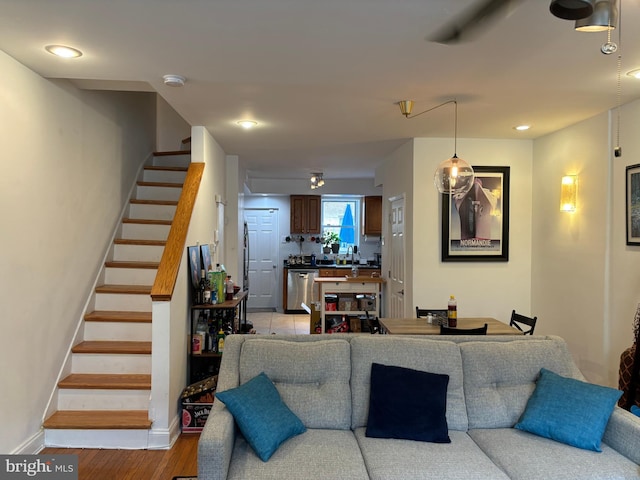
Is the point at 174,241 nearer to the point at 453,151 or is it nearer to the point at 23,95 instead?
the point at 23,95

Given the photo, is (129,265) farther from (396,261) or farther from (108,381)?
(396,261)

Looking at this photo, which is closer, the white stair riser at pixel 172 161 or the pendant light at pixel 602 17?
the pendant light at pixel 602 17

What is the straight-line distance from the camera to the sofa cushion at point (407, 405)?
223 centimetres

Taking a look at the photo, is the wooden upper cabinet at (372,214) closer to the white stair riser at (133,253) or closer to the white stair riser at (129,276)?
the white stair riser at (133,253)

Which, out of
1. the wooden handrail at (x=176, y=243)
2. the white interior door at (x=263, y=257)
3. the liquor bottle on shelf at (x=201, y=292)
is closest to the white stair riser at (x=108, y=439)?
the wooden handrail at (x=176, y=243)

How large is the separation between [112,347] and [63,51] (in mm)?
2200

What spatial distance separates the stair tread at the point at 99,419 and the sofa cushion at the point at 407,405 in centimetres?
171

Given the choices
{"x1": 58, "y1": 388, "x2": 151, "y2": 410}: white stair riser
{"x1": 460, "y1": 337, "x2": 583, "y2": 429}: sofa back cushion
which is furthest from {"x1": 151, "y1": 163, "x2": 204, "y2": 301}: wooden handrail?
{"x1": 460, "y1": 337, "x2": 583, "y2": 429}: sofa back cushion

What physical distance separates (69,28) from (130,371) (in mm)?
2443

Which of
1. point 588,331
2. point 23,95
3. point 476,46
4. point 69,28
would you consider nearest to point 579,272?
point 588,331

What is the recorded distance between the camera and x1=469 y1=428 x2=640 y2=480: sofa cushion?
6.26 ft

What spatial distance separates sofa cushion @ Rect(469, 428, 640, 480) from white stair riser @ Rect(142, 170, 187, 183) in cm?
431

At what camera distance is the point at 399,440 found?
2.21m

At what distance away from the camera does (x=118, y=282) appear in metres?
4.06
